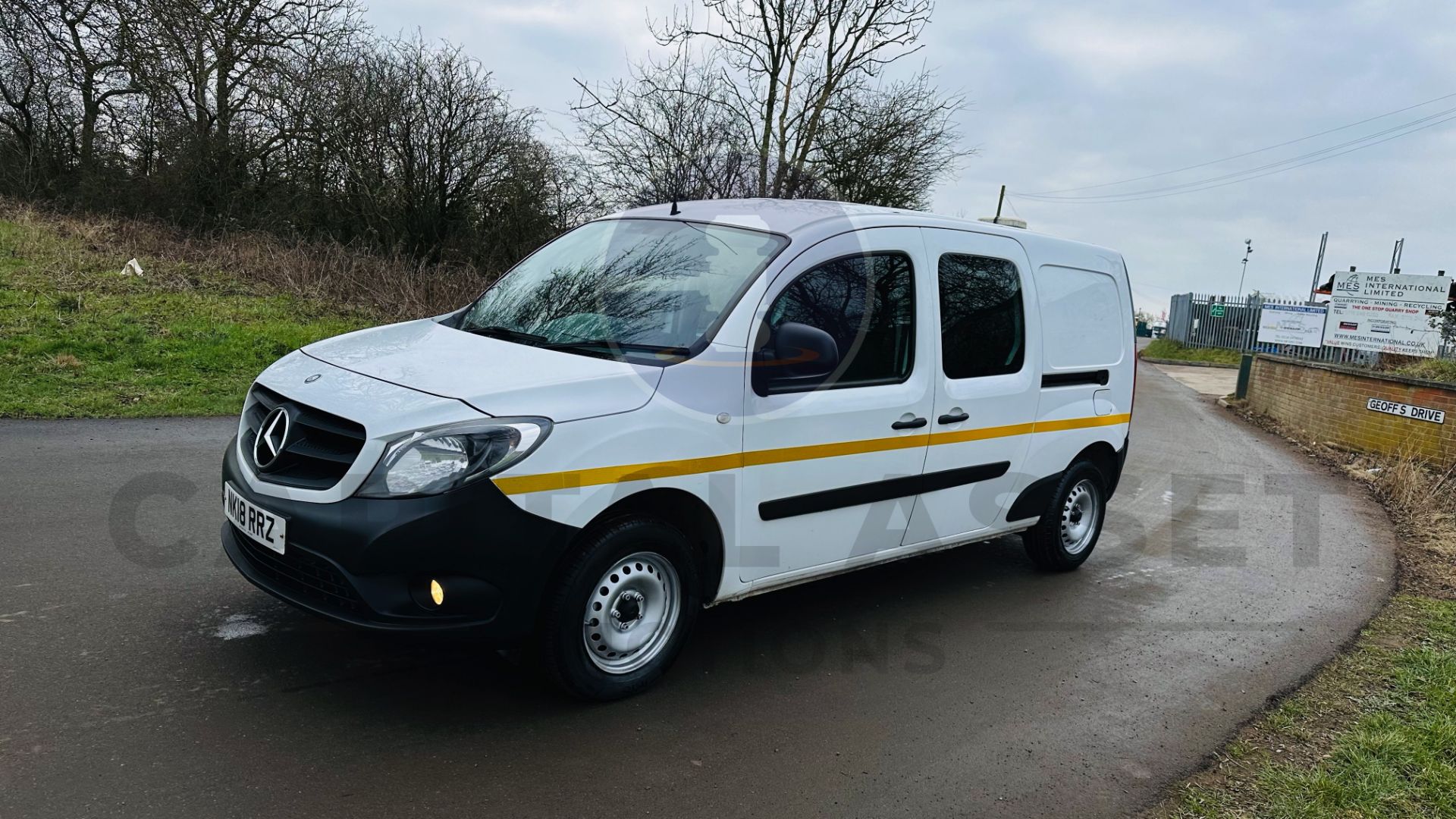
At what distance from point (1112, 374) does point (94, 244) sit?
1572 cm

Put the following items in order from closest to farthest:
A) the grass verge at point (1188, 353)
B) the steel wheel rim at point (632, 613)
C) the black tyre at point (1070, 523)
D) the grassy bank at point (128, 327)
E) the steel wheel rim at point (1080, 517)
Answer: the steel wheel rim at point (632, 613), the black tyre at point (1070, 523), the steel wheel rim at point (1080, 517), the grassy bank at point (128, 327), the grass verge at point (1188, 353)

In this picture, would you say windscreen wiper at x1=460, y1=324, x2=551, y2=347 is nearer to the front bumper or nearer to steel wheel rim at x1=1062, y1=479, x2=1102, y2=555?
the front bumper

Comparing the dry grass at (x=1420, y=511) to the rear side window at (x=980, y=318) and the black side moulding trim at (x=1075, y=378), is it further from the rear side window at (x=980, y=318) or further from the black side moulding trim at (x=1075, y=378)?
the rear side window at (x=980, y=318)

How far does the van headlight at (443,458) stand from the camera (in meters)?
3.21

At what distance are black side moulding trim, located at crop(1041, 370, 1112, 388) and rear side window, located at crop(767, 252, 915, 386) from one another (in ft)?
4.35

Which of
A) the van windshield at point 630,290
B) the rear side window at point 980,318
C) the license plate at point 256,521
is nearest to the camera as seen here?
the license plate at point 256,521

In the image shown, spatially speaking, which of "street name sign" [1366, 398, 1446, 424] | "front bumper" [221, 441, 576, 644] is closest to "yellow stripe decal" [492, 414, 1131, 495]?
"front bumper" [221, 441, 576, 644]

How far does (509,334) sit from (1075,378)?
A: 137 inches

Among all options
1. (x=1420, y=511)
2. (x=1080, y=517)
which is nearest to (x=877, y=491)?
(x=1080, y=517)

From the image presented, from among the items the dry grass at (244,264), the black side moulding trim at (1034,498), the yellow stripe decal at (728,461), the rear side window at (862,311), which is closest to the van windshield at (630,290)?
the rear side window at (862,311)

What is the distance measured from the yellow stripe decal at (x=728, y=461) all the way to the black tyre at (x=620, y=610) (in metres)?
0.22

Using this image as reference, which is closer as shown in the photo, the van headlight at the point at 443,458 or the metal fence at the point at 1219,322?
the van headlight at the point at 443,458

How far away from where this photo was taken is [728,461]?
152 inches

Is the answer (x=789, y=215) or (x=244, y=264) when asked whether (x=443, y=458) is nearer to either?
(x=789, y=215)
